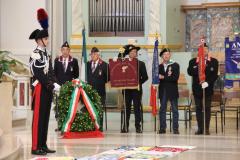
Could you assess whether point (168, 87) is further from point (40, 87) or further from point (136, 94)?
point (40, 87)

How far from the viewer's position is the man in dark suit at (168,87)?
37.1 feet

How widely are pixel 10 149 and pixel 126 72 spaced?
3.96 m

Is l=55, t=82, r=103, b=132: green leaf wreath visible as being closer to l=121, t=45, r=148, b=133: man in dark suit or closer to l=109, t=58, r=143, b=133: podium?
l=109, t=58, r=143, b=133: podium

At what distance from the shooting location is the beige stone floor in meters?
8.48

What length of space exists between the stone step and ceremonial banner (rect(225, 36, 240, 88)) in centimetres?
539

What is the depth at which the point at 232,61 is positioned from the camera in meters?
12.9

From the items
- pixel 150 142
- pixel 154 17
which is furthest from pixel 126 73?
pixel 154 17

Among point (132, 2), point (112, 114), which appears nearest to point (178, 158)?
point (112, 114)

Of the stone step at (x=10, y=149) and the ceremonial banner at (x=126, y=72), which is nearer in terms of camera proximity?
the stone step at (x=10, y=149)

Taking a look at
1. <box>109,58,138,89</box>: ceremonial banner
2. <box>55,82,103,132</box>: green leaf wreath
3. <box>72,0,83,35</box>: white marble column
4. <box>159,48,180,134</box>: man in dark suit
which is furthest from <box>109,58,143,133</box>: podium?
<box>72,0,83,35</box>: white marble column

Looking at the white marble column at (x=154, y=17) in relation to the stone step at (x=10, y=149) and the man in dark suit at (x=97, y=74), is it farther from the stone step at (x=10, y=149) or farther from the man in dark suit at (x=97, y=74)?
the stone step at (x=10, y=149)

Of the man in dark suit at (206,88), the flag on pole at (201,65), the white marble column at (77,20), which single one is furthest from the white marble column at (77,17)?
the flag on pole at (201,65)

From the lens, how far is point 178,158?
8023 millimetres

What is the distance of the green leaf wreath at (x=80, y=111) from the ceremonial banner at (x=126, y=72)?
704mm
